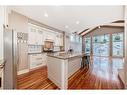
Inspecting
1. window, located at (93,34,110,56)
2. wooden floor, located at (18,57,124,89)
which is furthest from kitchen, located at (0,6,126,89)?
window, located at (93,34,110,56)

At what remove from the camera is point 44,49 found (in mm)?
7051

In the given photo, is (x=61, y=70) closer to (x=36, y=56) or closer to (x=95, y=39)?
(x=36, y=56)

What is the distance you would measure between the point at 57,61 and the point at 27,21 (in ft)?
9.46

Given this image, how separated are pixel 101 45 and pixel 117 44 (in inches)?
72.0

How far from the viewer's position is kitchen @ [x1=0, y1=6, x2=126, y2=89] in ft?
10.1

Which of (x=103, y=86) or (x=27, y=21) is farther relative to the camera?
(x=27, y=21)

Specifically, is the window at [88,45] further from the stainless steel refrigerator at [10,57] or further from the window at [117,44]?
the stainless steel refrigerator at [10,57]

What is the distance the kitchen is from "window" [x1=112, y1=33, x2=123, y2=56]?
260 inches

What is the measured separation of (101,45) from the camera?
47.2 ft

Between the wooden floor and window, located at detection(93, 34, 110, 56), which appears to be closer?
the wooden floor

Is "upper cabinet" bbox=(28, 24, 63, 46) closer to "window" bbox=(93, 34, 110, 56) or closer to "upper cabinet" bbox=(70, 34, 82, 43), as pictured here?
"upper cabinet" bbox=(70, 34, 82, 43)
